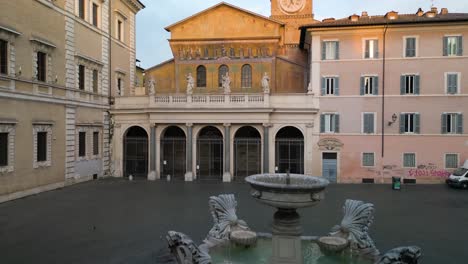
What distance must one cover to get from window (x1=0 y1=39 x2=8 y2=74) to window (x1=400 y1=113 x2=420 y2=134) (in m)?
25.9

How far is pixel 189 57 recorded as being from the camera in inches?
1223

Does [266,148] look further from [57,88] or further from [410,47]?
[57,88]

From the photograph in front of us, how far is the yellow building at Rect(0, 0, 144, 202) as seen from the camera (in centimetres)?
1753

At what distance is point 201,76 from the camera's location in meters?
31.1

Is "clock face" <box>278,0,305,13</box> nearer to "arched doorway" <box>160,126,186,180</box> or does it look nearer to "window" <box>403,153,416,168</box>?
"arched doorway" <box>160,126,186,180</box>

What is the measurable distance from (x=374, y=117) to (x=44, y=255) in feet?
73.7

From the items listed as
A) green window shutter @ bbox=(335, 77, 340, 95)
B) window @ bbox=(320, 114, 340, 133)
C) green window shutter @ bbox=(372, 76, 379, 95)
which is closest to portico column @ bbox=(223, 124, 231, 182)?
window @ bbox=(320, 114, 340, 133)

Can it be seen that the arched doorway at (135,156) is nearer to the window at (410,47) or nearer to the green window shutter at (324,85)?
the green window shutter at (324,85)

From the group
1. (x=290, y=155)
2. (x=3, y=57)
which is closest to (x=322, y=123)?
(x=290, y=155)

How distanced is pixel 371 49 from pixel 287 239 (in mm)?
21013

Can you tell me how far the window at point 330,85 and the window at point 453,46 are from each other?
316 inches

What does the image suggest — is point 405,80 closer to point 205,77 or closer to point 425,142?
point 425,142

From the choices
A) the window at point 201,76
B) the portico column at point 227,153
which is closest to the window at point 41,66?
the portico column at point 227,153

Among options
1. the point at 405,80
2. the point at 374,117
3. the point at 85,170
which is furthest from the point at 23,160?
the point at 405,80
